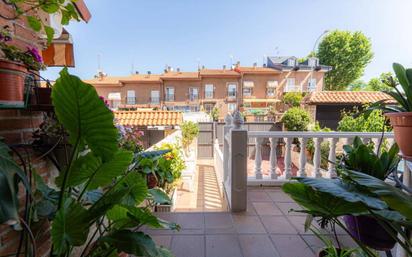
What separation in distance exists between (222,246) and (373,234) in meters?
1.00

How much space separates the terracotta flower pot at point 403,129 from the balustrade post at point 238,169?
1258 millimetres

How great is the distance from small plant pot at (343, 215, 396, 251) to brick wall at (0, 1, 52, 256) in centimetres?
149

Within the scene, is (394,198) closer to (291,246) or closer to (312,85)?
(291,246)

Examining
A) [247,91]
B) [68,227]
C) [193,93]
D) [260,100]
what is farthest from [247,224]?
[247,91]

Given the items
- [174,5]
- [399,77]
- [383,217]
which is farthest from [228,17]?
[383,217]

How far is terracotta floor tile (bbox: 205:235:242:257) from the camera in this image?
5.02 ft

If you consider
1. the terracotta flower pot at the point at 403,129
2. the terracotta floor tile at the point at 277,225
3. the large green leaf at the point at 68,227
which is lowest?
the terracotta floor tile at the point at 277,225

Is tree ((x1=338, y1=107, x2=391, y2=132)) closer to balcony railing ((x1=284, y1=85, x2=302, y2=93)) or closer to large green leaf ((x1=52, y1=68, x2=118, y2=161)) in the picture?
large green leaf ((x1=52, y1=68, x2=118, y2=161))

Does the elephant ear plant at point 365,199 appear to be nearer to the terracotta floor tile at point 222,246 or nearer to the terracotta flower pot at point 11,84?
the terracotta floor tile at point 222,246

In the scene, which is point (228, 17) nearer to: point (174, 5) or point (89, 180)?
point (174, 5)

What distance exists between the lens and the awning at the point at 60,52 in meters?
1.84

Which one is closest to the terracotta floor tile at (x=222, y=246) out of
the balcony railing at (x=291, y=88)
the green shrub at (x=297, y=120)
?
the green shrub at (x=297, y=120)

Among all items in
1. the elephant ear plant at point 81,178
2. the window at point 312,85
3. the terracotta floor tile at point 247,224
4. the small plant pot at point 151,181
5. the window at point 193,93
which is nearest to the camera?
the elephant ear plant at point 81,178

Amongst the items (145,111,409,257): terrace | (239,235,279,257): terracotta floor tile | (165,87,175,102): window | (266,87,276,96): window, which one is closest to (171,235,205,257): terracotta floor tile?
(145,111,409,257): terrace
